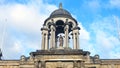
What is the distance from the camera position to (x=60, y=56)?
3173cm

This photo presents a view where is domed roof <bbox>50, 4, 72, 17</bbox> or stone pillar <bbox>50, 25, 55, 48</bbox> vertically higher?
domed roof <bbox>50, 4, 72, 17</bbox>

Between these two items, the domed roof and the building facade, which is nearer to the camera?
the building facade

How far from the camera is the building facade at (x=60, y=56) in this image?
1239 inches

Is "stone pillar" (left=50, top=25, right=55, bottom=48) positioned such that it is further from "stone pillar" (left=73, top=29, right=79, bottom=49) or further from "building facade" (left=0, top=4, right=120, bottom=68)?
"stone pillar" (left=73, top=29, right=79, bottom=49)

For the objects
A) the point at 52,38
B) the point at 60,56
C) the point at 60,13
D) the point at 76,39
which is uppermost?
the point at 60,13

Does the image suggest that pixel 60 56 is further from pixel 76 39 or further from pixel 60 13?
pixel 60 13

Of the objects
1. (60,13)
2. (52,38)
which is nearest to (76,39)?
(52,38)

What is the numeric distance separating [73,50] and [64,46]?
4.57 feet

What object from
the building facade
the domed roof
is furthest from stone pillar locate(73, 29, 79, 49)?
the domed roof

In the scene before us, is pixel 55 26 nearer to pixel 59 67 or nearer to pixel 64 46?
pixel 64 46

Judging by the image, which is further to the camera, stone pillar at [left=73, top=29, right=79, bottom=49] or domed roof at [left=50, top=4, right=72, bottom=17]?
domed roof at [left=50, top=4, right=72, bottom=17]

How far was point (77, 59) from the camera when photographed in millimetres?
31391

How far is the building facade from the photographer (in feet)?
103

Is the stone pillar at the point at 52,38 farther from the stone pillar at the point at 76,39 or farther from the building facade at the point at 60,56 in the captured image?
the stone pillar at the point at 76,39
